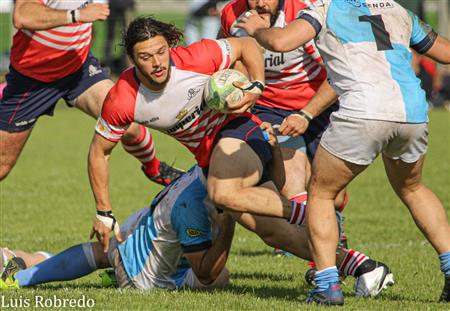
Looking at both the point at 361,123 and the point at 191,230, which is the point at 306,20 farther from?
the point at 191,230

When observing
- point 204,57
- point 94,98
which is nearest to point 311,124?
point 204,57

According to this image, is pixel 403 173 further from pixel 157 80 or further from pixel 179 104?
pixel 157 80

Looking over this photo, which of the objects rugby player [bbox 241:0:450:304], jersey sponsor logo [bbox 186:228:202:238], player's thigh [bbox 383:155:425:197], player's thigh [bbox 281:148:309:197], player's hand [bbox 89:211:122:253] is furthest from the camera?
player's thigh [bbox 281:148:309:197]

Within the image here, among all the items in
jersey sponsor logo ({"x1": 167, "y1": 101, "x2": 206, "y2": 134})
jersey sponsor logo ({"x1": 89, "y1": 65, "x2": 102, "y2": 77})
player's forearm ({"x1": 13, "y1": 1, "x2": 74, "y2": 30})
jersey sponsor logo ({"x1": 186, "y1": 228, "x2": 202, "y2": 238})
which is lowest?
jersey sponsor logo ({"x1": 186, "y1": 228, "x2": 202, "y2": 238})

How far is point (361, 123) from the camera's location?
18.6 feet

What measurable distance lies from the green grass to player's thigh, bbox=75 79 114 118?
4.01 ft

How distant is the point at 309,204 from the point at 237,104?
2.76 ft

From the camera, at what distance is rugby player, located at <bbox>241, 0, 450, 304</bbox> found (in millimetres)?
5680


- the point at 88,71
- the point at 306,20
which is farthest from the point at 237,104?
the point at 88,71

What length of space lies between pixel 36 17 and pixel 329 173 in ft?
10.1

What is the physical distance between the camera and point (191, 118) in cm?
652

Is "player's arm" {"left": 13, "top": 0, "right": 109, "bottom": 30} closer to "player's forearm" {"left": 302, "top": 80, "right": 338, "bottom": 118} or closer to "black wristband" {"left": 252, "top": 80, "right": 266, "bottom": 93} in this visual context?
"black wristband" {"left": 252, "top": 80, "right": 266, "bottom": 93}

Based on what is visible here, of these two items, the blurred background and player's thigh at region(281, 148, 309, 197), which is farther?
the blurred background

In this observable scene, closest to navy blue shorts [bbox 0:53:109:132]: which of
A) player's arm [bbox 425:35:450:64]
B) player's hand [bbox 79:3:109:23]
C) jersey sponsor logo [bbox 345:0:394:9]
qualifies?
Answer: player's hand [bbox 79:3:109:23]
